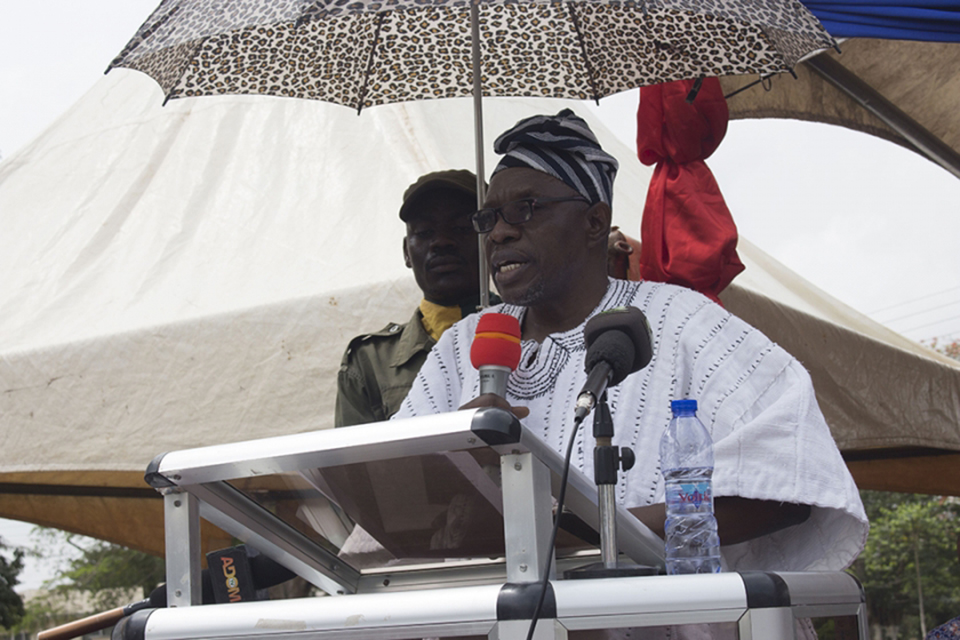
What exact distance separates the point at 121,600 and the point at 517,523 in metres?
27.5

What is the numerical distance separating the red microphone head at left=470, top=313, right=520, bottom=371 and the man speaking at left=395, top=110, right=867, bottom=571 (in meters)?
0.08

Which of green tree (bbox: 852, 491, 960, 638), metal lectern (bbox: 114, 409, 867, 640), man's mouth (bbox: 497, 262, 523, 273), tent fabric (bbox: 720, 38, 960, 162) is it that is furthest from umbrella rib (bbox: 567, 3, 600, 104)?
green tree (bbox: 852, 491, 960, 638)

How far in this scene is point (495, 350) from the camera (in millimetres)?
1574

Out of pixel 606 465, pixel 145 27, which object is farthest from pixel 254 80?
pixel 606 465

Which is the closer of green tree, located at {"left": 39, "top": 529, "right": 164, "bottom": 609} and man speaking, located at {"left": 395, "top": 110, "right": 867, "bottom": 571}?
man speaking, located at {"left": 395, "top": 110, "right": 867, "bottom": 571}

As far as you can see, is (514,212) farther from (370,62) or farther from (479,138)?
(370,62)

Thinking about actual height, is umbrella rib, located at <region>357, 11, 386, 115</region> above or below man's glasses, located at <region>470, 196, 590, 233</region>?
above

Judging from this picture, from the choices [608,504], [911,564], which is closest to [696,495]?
[608,504]

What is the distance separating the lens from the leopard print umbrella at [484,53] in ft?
8.98

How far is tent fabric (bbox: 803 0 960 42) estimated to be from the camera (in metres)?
3.33

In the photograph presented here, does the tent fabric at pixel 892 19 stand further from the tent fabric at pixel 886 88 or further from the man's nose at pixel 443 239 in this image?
the man's nose at pixel 443 239

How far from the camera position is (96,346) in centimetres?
377

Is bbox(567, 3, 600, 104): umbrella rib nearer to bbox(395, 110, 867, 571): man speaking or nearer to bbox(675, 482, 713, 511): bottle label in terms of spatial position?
bbox(395, 110, 867, 571): man speaking

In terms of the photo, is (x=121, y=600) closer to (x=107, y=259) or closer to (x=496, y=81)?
(x=107, y=259)
